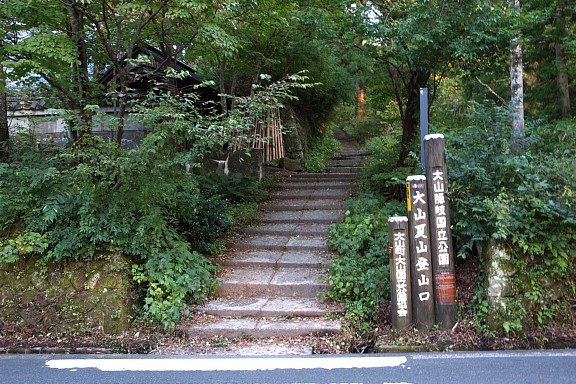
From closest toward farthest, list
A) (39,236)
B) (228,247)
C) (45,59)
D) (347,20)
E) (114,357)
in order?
1. (114,357)
2. (39,236)
3. (45,59)
4. (228,247)
5. (347,20)

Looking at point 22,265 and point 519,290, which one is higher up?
point 22,265

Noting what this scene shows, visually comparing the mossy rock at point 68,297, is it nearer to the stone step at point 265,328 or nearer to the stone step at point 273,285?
the stone step at point 265,328

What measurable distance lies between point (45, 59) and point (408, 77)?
768 cm

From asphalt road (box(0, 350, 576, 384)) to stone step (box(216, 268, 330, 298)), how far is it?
159cm

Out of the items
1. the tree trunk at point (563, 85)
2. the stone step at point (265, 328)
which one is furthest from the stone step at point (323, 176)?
the stone step at point (265, 328)

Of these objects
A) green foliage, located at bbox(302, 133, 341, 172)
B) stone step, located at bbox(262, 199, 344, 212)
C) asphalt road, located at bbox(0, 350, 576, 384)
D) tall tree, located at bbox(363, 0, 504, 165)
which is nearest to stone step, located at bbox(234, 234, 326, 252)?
stone step, located at bbox(262, 199, 344, 212)

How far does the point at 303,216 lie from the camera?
30.6 feet

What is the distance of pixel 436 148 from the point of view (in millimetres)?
5242

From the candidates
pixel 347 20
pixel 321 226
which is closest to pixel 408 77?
pixel 347 20

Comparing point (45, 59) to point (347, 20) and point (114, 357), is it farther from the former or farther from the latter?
point (347, 20)

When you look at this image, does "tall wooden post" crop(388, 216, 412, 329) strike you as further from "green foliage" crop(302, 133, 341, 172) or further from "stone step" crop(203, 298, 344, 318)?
"green foliage" crop(302, 133, 341, 172)

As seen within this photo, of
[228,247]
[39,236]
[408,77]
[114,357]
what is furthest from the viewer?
[408,77]

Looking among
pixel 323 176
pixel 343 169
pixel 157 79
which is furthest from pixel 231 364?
pixel 343 169

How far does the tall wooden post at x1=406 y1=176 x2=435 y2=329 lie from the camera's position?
5.17 meters
